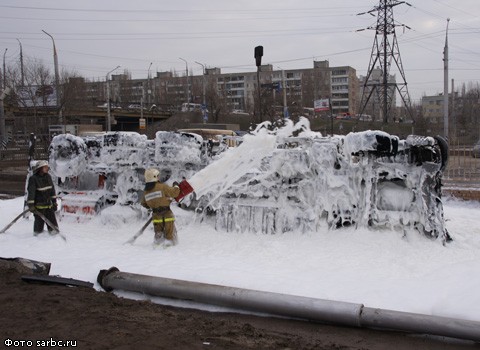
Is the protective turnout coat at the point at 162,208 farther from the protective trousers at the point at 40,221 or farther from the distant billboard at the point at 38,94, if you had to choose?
the distant billboard at the point at 38,94

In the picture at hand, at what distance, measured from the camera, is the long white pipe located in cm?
481

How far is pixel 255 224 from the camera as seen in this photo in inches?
328

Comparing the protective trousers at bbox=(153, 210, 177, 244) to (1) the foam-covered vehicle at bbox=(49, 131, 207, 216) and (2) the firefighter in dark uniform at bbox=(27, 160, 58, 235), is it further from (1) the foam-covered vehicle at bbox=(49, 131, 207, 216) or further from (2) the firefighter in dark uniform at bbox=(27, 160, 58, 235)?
(2) the firefighter in dark uniform at bbox=(27, 160, 58, 235)

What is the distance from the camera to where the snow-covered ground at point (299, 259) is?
571 cm

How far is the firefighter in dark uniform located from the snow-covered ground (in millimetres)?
294

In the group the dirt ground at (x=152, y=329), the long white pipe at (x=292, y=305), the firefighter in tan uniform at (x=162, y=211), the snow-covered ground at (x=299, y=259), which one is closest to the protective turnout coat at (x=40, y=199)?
the snow-covered ground at (x=299, y=259)

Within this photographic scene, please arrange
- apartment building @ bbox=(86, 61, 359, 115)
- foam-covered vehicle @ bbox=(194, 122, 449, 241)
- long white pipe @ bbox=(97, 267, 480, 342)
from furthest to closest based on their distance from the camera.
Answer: apartment building @ bbox=(86, 61, 359, 115)
foam-covered vehicle @ bbox=(194, 122, 449, 241)
long white pipe @ bbox=(97, 267, 480, 342)

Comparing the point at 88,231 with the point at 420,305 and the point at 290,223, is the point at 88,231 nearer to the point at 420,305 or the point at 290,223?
the point at 290,223

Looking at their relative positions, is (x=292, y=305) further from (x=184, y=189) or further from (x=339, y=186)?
(x=184, y=189)

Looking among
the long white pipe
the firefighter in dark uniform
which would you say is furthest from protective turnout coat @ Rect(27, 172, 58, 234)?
the long white pipe

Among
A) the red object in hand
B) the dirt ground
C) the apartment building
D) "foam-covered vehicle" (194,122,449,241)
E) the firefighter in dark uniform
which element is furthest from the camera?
the apartment building

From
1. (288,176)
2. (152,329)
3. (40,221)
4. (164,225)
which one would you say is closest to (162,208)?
(164,225)

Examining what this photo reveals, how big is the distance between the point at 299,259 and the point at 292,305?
70.9 inches

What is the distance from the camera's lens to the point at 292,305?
5.41 metres
